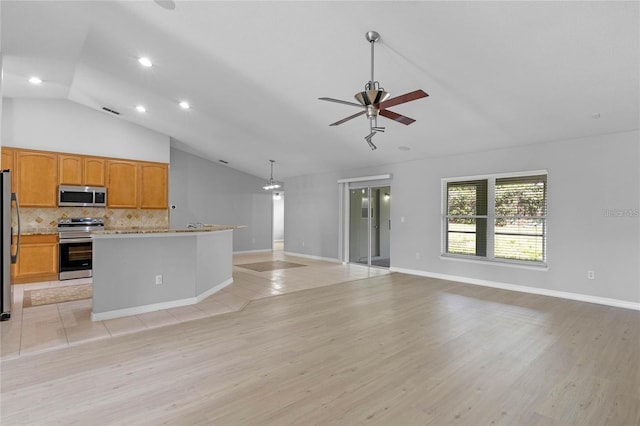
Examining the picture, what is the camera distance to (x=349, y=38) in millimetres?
3311

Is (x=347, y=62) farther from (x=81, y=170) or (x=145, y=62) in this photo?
(x=81, y=170)

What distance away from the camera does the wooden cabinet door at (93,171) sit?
21.3 ft

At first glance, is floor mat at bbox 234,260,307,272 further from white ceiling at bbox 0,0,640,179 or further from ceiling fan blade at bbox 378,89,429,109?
ceiling fan blade at bbox 378,89,429,109

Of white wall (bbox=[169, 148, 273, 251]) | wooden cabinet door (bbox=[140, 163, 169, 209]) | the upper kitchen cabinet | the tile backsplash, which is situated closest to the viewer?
the tile backsplash

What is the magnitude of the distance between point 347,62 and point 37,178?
19.9ft

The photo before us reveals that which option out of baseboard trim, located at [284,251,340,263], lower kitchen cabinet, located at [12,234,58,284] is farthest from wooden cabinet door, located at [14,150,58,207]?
baseboard trim, located at [284,251,340,263]

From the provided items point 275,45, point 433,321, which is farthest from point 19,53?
point 433,321

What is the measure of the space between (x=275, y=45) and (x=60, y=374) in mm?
3621

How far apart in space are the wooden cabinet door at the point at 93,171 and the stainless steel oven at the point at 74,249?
79cm

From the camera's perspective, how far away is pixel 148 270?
414cm

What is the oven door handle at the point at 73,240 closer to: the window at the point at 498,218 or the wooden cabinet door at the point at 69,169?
the wooden cabinet door at the point at 69,169

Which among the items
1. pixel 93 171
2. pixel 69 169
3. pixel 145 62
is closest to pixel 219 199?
pixel 93 171

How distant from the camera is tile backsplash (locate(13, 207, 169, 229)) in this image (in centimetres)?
615

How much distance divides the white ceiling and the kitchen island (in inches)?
88.6
